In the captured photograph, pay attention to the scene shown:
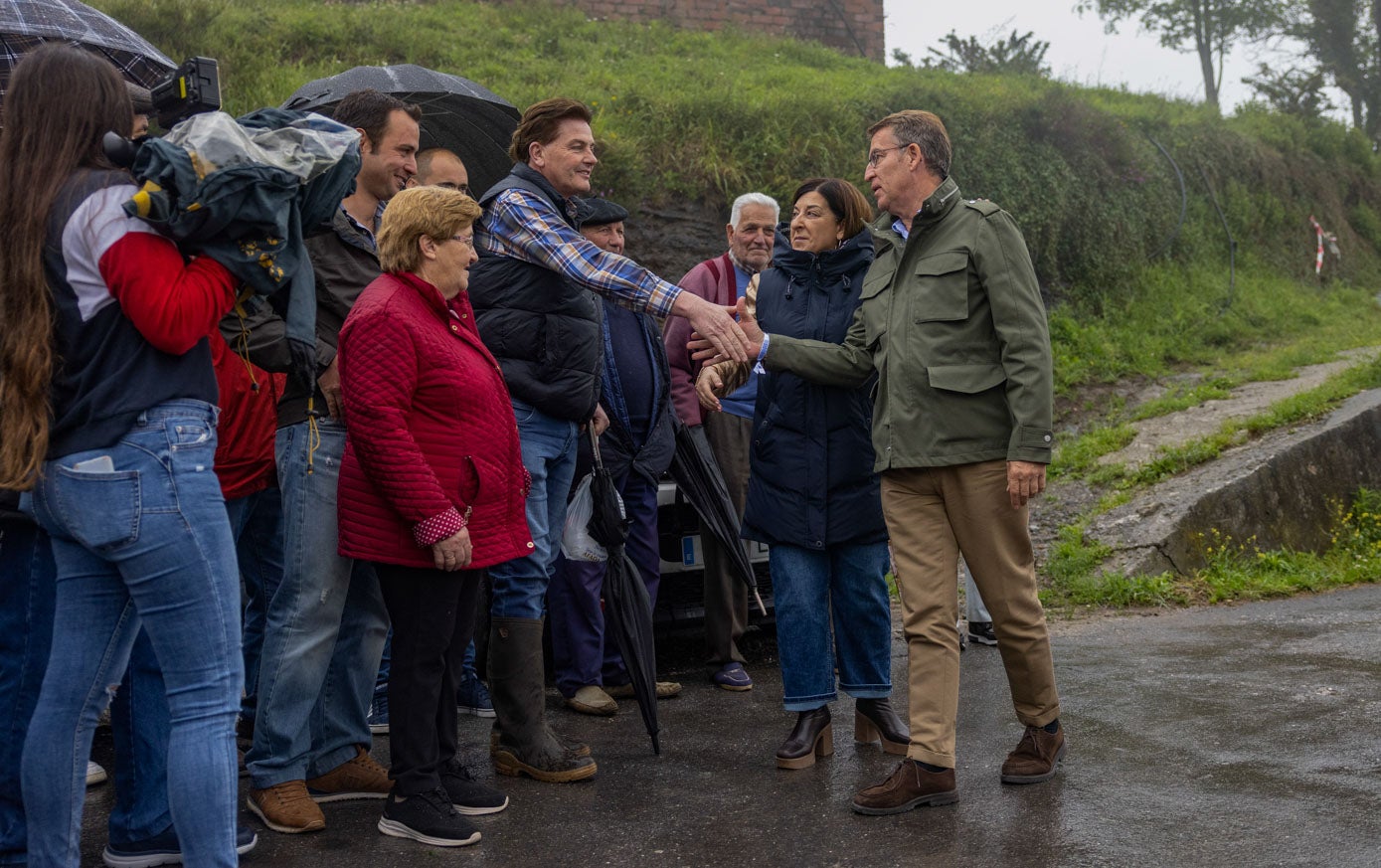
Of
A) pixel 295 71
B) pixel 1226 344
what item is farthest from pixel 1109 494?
pixel 295 71

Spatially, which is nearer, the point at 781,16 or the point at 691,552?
the point at 691,552

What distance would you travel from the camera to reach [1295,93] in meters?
23.2

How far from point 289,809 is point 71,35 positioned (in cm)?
338

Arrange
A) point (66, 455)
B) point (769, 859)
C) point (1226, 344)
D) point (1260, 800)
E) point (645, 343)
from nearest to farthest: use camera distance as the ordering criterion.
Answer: point (66, 455) → point (769, 859) → point (1260, 800) → point (645, 343) → point (1226, 344)

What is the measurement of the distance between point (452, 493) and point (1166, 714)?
2.89 meters

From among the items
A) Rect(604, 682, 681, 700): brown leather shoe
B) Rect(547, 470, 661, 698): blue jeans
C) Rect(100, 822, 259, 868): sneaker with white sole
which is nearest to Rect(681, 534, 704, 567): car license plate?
Rect(547, 470, 661, 698): blue jeans

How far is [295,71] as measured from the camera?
12.7 m

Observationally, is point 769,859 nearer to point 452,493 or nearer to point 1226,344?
point 452,493

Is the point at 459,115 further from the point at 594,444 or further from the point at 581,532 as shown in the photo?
the point at 581,532

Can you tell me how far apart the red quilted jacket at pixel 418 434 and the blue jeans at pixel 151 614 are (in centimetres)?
73

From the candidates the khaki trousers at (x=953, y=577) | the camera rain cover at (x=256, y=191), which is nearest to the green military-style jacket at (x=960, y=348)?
the khaki trousers at (x=953, y=577)

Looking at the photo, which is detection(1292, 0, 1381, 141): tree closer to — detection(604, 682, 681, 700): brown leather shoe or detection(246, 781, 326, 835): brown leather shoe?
detection(604, 682, 681, 700): brown leather shoe

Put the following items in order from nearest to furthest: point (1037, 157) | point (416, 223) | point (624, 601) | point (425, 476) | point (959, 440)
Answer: point (425, 476) < point (416, 223) < point (959, 440) < point (624, 601) < point (1037, 157)

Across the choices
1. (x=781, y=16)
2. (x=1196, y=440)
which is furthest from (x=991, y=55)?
(x=1196, y=440)
